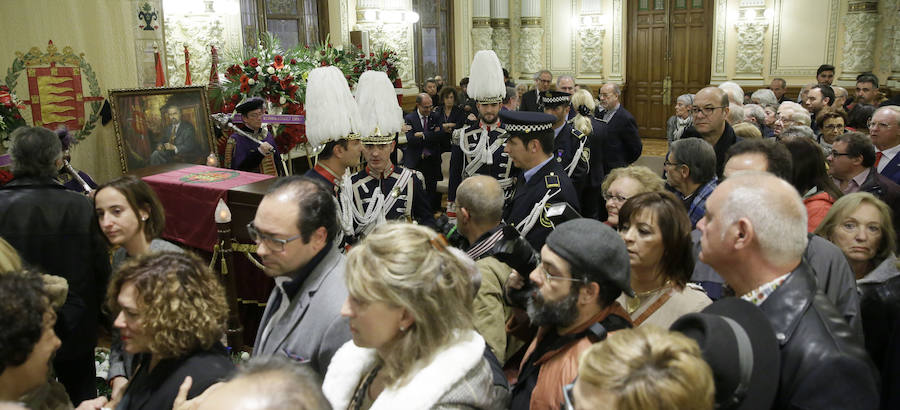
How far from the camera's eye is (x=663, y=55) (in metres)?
15.1

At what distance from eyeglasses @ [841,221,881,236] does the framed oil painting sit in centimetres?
538

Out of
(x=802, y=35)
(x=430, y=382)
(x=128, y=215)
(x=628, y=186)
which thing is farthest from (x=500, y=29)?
(x=430, y=382)

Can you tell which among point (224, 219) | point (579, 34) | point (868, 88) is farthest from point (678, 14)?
point (224, 219)

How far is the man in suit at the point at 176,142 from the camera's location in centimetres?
618

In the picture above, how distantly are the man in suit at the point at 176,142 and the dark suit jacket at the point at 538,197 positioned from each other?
352 centimetres

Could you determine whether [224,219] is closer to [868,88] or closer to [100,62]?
[100,62]

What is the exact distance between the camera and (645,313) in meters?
2.58

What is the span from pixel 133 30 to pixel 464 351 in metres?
5.70

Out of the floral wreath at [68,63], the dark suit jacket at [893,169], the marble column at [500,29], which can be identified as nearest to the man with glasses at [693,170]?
the dark suit jacket at [893,169]

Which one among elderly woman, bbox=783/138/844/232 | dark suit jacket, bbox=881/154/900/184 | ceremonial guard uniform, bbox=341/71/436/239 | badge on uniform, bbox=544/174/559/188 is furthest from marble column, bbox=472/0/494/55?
elderly woman, bbox=783/138/844/232

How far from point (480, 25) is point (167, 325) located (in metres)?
13.4

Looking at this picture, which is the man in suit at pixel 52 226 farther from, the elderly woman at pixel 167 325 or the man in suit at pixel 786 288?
the man in suit at pixel 786 288

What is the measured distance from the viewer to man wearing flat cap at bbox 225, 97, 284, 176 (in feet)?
19.0

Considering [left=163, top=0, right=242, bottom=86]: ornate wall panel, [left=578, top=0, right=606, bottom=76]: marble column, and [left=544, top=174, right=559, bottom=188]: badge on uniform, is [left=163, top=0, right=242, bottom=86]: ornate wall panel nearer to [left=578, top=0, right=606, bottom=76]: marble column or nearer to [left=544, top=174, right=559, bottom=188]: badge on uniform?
[left=544, top=174, right=559, bottom=188]: badge on uniform
